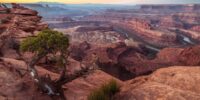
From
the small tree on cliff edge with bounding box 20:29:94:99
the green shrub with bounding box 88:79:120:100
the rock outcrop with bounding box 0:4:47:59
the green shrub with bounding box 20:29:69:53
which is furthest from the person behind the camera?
the rock outcrop with bounding box 0:4:47:59

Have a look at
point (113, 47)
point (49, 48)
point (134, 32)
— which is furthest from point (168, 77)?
point (134, 32)

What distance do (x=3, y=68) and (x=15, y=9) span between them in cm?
2126

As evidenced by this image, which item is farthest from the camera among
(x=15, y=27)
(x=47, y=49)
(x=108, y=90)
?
(x=15, y=27)

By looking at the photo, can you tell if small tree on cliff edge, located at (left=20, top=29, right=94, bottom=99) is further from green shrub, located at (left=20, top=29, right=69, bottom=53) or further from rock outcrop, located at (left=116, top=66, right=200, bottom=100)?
rock outcrop, located at (left=116, top=66, right=200, bottom=100)

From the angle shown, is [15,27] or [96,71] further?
[15,27]

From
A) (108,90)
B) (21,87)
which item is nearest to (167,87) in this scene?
(108,90)

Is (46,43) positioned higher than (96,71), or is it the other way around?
(46,43)

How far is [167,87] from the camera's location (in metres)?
18.2

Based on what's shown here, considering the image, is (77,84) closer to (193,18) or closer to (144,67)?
(144,67)

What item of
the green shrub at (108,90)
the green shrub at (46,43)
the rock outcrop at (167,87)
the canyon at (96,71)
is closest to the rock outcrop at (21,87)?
the canyon at (96,71)

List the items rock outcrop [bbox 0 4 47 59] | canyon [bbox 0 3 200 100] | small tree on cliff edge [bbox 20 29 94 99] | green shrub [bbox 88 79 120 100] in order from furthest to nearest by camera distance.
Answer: rock outcrop [bbox 0 4 47 59] < small tree on cliff edge [bbox 20 29 94 99] < canyon [bbox 0 3 200 100] < green shrub [bbox 88 79 120 100]

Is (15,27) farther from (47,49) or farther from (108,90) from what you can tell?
(108,90)

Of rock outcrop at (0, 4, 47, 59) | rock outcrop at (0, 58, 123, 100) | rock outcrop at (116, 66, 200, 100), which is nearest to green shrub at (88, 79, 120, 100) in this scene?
rock outcrop at (116, 66, 200, 100)

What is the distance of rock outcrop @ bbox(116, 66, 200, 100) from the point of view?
17156 millimetres
